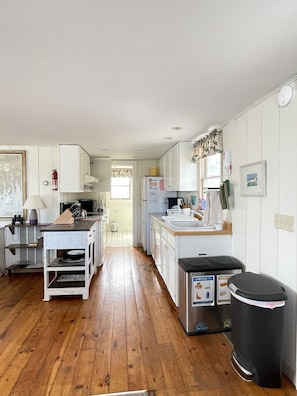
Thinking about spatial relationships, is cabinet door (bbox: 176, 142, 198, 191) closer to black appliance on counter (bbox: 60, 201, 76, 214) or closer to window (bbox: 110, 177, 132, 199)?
black appliance on counter (bbox: 60, 201, 76, 214)

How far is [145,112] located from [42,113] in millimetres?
1093

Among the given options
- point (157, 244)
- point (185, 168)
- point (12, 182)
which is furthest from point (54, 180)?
point (185, 168)

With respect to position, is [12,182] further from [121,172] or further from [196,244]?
[121,172]

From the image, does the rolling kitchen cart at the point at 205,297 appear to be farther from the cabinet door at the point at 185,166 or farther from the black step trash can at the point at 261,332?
the cabinet door at the point at 185,166

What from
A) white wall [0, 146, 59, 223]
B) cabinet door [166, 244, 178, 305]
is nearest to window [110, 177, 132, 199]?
white wall [0, 146, 59, 223]

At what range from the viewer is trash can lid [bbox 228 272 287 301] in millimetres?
1733

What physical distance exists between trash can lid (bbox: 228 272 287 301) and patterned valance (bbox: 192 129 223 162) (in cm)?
163

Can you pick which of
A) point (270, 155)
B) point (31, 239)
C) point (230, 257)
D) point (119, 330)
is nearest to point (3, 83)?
point (270, 155)

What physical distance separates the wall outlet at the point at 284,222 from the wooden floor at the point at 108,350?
1151 millimetres

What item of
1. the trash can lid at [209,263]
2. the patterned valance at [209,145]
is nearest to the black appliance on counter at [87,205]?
the patterned valance at [209,145]

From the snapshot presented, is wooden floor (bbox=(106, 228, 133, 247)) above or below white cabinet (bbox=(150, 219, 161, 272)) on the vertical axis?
below

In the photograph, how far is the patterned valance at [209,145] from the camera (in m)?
3.08

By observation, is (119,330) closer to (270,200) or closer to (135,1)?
(270,200)

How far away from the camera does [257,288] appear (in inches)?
72.4
